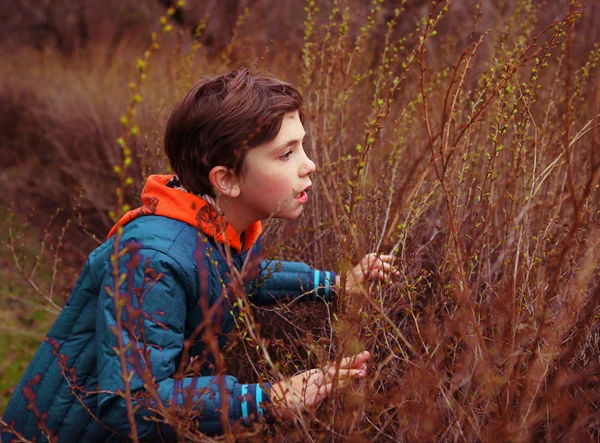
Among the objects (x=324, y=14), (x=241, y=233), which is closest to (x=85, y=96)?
(x=324, y=14)

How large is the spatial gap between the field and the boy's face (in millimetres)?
133

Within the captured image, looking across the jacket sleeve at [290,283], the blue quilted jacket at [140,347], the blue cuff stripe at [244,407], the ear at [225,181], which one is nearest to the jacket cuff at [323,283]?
the jacket sleeve at [290,283]

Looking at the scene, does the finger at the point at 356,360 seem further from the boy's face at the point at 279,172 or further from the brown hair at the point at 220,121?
the brown hair at the point at 220,121

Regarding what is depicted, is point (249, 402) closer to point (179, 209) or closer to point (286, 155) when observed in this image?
point (179, 209)

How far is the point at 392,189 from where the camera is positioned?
2117 mm

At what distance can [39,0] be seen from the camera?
10.5 m

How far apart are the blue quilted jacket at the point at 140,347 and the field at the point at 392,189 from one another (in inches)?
5.6

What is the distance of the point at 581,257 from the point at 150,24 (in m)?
9.04

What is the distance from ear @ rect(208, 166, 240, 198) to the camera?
1.78 meters

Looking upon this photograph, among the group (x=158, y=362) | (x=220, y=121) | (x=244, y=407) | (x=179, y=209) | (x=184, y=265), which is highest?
(x=220, y=121)

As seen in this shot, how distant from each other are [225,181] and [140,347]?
579mm

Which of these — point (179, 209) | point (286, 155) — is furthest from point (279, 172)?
point (179, 209)

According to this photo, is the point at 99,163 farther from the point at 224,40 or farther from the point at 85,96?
the point at 224,40

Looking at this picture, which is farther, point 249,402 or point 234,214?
point 234,214
